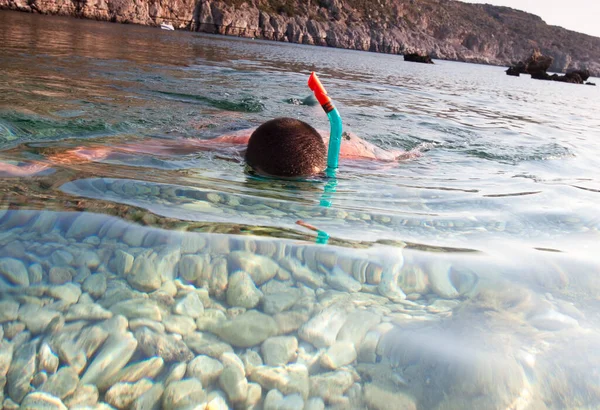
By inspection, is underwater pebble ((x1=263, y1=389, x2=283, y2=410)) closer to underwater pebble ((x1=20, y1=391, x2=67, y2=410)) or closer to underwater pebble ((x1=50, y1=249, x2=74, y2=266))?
underwater pebble ((x1=20, y1=391, x2=67, y2=410))

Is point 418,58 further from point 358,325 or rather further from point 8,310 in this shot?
point 8,310

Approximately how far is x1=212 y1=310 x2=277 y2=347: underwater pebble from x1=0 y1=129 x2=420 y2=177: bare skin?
4.82 feet

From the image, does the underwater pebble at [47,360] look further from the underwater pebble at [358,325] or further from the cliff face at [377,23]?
the cliff face at [377,23]

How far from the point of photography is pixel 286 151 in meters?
2.63

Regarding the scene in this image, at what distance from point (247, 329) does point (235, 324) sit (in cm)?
3

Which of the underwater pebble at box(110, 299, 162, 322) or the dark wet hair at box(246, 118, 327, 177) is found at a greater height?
the dark wet hair at box(246, 118, 327, 177)

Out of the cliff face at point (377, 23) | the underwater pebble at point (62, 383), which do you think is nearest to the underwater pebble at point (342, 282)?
the underwater pebble at point (62, 383)

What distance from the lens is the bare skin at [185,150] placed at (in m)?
2.36

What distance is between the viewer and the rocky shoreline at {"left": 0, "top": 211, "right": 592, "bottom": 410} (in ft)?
2.87

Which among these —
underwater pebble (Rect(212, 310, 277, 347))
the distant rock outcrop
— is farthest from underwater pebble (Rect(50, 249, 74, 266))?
the distant rock outcrop

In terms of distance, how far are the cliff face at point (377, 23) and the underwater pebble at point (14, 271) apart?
4459 centimetres

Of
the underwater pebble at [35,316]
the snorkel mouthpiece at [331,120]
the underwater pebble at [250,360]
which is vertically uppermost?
the snorkel mouthpiece at [331,120]

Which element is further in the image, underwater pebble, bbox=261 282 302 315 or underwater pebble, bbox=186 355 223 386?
underwater pebble, bbox=261 282 302 315

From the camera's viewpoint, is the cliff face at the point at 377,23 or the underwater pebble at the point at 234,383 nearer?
the underwater pebble at the point at 234,383
